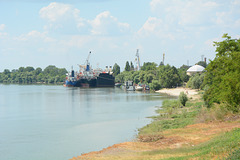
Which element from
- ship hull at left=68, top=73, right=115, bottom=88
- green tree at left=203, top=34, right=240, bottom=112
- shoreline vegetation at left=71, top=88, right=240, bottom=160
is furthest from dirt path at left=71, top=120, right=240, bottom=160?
ship hull at left=68, top=73, right=115, bottom=88

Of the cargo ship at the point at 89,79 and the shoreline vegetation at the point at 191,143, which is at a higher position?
the cargo ship at the point at 89,79

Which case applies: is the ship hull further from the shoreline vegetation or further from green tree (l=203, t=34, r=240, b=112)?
the shoreline vegetation

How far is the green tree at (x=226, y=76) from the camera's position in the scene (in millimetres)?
31188

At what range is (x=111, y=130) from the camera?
120 feet

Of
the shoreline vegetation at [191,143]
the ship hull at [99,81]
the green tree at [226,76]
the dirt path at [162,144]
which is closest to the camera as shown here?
the shoreline vegetation at [191,143]

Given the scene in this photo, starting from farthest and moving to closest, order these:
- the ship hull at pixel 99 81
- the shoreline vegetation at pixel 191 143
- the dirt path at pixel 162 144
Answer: the ship hull at pixel 99 81, the dirt path at pixel 162 144, the shoreline vegetation at pixel 191 143

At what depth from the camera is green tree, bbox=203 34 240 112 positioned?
31188 millimetres

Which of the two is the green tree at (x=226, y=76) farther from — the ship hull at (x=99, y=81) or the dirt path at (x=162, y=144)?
the ship hull at (x=99, y=81)

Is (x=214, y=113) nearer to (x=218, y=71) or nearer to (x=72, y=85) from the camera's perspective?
(x=218, y=71)

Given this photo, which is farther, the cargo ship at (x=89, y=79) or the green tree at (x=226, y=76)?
the cargo ship at (x=89, y=79)

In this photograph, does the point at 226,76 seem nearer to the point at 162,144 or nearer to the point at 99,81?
the point at 162,144

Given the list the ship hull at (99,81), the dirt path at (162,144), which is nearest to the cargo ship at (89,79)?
the ship hull at (99,81)

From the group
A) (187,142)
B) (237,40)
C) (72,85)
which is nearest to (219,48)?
(237,40)

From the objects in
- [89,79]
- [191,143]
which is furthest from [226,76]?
Answer: [89,79]
